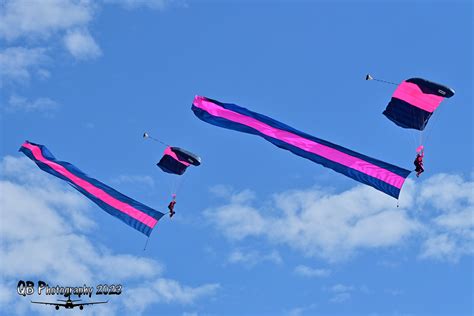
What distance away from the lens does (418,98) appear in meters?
38.3

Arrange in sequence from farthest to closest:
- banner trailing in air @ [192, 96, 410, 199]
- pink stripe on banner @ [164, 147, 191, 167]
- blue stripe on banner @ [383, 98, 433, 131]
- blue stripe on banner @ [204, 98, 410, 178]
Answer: pink stripe on banner @ [164, 147, 191, 167] → blue stripe on banner @ [383, 98, 433, 131] → banner trailing in air @ [192, 96, 410, 199] → blue stripe on banner @ [204, 98, 410, 178]

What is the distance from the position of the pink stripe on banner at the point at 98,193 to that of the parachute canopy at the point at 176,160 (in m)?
3.16

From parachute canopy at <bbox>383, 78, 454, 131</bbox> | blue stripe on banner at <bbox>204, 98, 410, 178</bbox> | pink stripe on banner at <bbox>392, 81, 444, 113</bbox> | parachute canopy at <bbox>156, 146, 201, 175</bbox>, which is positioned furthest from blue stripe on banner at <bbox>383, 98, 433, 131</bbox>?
parachute canopy at <bbox>156, 146, 201, 175</bbox>

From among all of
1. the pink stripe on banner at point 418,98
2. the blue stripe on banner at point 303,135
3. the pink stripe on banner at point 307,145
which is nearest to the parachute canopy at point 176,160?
the pink stripe on banner at point 307,145

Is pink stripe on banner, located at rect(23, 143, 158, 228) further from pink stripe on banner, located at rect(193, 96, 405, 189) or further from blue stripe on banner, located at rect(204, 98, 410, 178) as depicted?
blue stripe on banner, located at rect(204, 98, 410, 178)

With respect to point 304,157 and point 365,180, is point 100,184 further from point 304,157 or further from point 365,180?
point 365,180

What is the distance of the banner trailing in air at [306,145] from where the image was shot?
37.8 m

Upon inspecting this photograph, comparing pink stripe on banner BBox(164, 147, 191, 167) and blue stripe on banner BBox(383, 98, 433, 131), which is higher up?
pink stripe on banner BBox(164, 147, 191, 167)

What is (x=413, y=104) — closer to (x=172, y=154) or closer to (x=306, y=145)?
(x=306, y=145)

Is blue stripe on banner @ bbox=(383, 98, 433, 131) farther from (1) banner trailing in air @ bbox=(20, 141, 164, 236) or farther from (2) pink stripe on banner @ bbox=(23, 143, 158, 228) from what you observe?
(2) pink stripe on banner @ bbox=(23, 143, 158, 228)

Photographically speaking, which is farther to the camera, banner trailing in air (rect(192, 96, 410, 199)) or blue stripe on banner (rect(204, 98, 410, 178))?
banner trailing in air (rect(192, 96, 410, 199))

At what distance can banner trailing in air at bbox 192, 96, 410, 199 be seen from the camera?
37.8 m

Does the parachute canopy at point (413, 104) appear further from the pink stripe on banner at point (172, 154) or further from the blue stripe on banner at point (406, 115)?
the pink stripe on banner at point (172, 154)

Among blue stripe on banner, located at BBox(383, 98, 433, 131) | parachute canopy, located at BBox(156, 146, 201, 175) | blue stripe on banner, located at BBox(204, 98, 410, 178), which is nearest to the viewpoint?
blue stripe on banner, located at BBox(204, 98, 410, 178)
